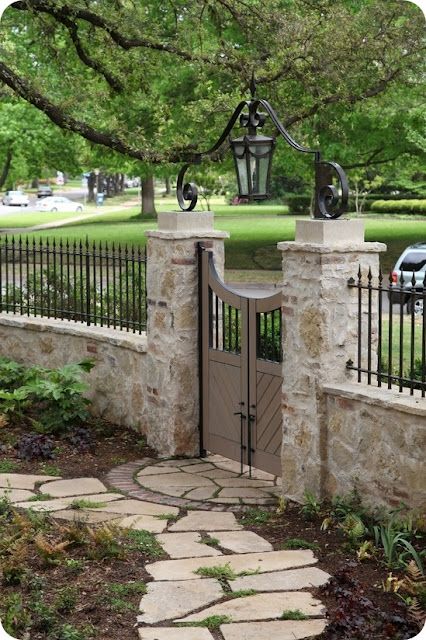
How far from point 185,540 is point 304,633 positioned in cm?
186

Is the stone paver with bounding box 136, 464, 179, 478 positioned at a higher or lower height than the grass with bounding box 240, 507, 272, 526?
lower

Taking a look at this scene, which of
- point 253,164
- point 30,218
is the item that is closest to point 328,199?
point 253,164

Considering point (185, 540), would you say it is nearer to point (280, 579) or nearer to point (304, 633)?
point (280, 579)

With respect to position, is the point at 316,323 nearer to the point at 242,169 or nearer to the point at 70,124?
the point at 242,169

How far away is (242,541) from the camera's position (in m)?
7.90

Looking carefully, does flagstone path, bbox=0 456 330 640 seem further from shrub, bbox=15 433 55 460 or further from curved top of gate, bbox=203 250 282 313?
curved top of gate, bbox=203 250 282 313

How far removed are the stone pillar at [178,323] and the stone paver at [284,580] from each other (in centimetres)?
336

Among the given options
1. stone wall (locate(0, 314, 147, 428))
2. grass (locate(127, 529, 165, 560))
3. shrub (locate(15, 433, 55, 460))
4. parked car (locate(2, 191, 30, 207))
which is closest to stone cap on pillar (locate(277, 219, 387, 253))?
grass (locate(127, 529, 165, 560))

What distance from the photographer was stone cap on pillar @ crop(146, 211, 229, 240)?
10.3 m

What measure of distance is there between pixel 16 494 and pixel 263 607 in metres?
3.09

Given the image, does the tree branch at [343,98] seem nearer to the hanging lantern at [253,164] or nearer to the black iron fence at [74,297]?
the black iron fence at [74,297]

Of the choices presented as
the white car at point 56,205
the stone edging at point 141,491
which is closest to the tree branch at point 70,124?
the stone edging at point 141,491

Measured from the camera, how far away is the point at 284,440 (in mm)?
8883

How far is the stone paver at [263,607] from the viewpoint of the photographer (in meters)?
6.45
